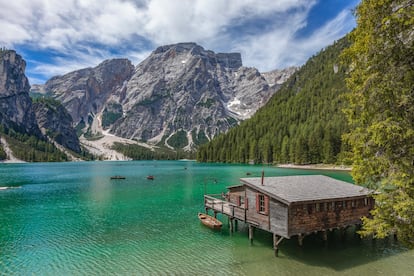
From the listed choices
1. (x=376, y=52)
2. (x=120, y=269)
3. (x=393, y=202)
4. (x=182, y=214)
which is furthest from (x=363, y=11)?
(x=182, y=214)

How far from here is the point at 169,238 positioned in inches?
1190

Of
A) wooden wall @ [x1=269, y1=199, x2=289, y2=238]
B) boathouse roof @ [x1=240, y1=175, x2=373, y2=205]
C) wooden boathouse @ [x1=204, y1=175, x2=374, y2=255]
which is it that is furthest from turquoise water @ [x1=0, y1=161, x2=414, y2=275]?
boathouse roof @ [x1=240, y1=175, x2=373, y2=205]

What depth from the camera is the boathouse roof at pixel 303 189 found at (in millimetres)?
24641

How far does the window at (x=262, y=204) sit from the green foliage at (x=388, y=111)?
40.8 ft

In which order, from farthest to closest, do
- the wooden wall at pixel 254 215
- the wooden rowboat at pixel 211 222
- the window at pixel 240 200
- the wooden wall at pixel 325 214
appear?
the wooden rowboat at pixel 211 222 < the window at pixel 240 200 < the wooden wall at pixel 254 215 < the wooden wall at pixel 325 214

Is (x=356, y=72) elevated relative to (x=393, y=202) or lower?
elevated

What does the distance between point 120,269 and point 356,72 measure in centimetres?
2150

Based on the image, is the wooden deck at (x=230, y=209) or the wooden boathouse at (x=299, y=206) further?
the wooden deck at (x=230, y=209)

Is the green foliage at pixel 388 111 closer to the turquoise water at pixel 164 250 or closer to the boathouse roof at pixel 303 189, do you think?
the boathouse roof at pixel 303 189

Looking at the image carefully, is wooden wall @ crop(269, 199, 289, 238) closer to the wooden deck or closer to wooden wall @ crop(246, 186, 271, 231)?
wooden wall @ crop(246, 186, 271, 231)

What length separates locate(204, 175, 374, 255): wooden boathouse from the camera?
24219 millimetres

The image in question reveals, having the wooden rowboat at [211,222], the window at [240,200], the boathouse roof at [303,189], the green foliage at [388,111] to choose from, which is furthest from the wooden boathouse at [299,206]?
the green foliage at [388,111]

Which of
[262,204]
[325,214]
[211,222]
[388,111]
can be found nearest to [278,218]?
[262,204]

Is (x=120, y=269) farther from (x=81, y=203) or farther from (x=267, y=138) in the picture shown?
(x=267, y=138)
